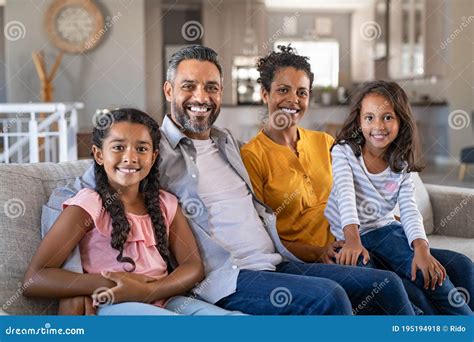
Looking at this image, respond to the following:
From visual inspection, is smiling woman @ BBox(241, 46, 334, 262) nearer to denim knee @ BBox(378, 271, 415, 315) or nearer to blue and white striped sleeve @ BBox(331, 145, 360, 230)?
blue and white striped sleeve @ BBox(331, 145, 360, 230)

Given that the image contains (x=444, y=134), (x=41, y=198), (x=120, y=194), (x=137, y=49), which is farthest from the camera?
(x=444, y=134)

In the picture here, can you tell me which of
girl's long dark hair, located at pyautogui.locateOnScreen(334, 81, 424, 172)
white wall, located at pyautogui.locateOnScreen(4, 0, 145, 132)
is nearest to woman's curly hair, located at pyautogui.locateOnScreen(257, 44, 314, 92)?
girl's long dark hair, located at pyautogui.locateOnScreen(334, 81, 424, 172)

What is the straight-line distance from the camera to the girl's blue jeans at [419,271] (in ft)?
5.52

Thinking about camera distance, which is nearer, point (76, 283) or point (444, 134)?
point (76, 283)

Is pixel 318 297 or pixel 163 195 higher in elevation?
pixel 163 195

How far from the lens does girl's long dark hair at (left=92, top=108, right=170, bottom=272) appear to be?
1.45 m

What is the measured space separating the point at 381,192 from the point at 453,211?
2.79 ft

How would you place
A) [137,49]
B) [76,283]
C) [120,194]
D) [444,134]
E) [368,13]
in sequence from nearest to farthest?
[76,283], [120,194], [137,49], [444,134], [368,13]

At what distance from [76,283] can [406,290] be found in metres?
0.80

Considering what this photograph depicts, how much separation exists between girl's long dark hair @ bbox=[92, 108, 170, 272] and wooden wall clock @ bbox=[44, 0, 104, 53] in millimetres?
5861

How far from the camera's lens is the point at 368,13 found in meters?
9.20

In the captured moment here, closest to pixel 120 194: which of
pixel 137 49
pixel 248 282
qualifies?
pixel 248 282

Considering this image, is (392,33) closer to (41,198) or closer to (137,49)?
(137,49)

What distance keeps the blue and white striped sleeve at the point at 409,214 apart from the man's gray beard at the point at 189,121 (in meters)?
0.52
